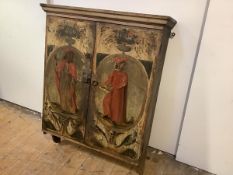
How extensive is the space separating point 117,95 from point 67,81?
45 centimetres

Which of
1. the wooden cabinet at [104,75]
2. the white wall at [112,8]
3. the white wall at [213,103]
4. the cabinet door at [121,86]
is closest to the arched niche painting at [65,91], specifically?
the wooden cabinet at [104,75]

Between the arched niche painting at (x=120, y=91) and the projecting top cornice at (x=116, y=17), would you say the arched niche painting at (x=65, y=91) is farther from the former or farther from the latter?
the projecting top cornice at (x=116, y=17)

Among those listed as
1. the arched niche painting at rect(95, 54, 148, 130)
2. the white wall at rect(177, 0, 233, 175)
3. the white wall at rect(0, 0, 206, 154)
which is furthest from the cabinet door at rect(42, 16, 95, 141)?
the white wall at rect(177, 0, 233, 175)

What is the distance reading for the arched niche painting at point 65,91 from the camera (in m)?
1.68

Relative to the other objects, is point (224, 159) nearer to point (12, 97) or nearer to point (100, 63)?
point (100, 63)

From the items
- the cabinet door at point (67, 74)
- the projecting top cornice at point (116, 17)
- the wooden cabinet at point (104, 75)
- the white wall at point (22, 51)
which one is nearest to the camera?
the projecting top cornice at point (116, 17)

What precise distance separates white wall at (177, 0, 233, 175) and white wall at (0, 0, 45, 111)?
1568 millimetres

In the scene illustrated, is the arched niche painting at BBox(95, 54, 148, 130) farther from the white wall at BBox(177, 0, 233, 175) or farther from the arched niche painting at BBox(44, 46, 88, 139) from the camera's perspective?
the white wall at BBox(177, 0, 233, 175)

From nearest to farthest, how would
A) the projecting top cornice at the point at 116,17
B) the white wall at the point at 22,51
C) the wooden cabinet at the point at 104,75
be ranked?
the projecting top cornice at the point at 116,17 < the wooden cabinet at the point at 104,75 < the white wall at the point at 22,51

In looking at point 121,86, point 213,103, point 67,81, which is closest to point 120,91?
point 121,86

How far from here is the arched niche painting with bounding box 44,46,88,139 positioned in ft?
5.50

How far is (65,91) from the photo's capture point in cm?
177

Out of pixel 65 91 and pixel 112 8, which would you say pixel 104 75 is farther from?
pixel 112 8

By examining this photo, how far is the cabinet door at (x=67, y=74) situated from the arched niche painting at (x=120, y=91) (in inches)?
5.2
